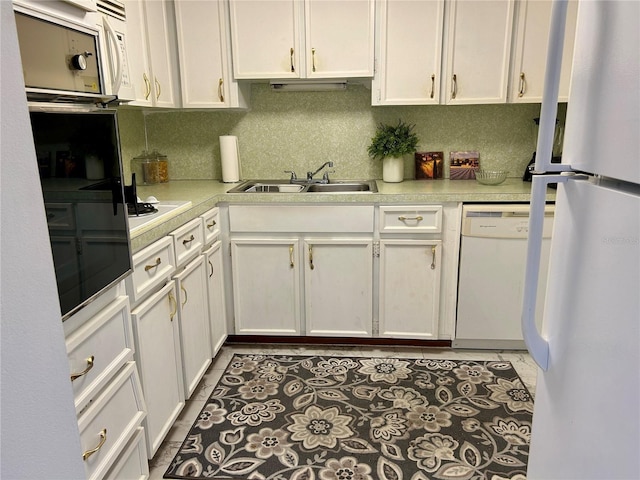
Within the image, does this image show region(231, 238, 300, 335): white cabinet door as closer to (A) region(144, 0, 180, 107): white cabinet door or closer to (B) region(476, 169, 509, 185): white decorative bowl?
(A) region(144, 0, 180, 107): white cabinet door

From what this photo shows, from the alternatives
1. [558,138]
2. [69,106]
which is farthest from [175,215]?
[558,138]

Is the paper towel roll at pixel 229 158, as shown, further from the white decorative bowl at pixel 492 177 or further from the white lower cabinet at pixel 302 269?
the white decorative bowl at pixel 492 177

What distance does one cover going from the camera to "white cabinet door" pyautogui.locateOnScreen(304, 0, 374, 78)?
106 inches

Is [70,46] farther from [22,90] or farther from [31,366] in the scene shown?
[31,366]

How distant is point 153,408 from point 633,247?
171 cm

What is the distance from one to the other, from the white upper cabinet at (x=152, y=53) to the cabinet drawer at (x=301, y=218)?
2.42 feet

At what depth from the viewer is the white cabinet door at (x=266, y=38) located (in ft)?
8.91

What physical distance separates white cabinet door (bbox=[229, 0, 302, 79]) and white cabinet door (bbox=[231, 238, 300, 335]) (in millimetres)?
991

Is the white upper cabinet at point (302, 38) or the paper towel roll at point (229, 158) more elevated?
the white upper cabinet at point (302, 38)

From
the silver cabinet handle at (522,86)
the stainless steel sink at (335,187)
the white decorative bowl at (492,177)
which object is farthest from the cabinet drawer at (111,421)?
the silver cabinet handle at (522,86)

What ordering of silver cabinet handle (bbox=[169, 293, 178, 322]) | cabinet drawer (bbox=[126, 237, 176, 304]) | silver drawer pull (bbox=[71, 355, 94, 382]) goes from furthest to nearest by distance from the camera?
1. silver cabinet handle (bbox=[169, 293, 178, 322])
2. cabinet drawer (bbox=[126, 237, 176, 304])
3. silver drawer pull (bbox=[71, 355, 94, 382])

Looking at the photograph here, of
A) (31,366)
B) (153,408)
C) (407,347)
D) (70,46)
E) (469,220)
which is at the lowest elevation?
(407,347)

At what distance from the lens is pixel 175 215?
2068 millimetres

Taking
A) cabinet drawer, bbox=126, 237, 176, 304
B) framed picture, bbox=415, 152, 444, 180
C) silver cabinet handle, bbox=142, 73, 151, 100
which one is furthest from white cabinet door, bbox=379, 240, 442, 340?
silver cabinet handle, bbox=142, 73, 151, 100
